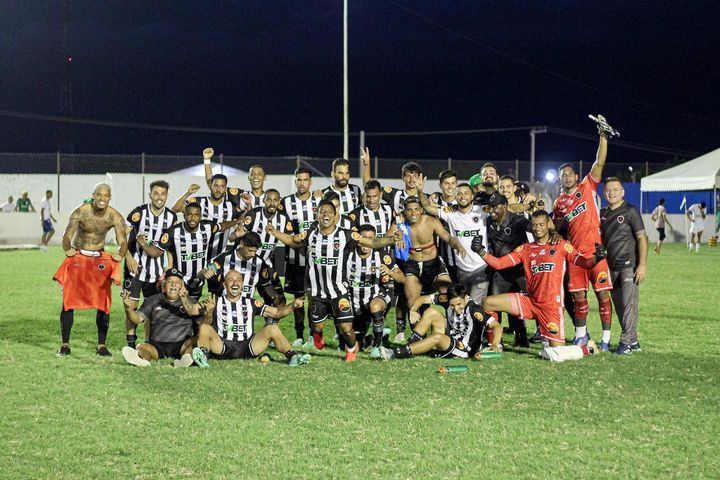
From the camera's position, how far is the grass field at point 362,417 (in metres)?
5.44

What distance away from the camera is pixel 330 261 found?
391 inches

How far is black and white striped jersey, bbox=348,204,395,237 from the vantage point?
1052cm

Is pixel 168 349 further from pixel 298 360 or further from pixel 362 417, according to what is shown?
pixel 362 417

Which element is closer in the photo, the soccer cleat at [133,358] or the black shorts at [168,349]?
the soccer cleat at [133,358]

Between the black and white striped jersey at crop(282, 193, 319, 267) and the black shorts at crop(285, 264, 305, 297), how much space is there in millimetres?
62

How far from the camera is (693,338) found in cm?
1097

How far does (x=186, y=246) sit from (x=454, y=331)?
3.21 metres

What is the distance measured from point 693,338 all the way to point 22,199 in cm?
2403

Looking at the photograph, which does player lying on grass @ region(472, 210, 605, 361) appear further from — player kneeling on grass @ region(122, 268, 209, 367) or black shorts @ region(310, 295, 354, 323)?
player kneeling on grass @ region(122, 268, 209, 367)

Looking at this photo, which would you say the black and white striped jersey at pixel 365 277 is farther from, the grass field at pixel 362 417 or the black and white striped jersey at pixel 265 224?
the black and white striped jersey at pixel 265 224

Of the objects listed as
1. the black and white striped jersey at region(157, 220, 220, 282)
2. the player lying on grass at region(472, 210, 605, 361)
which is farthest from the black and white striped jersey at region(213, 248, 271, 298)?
the player lying on grass at region(472, 210, 605, 361)

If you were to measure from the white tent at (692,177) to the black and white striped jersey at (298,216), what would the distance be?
799 inches

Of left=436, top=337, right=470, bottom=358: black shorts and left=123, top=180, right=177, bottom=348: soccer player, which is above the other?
left=123, top=180, right=177, bottom=348: soccer player

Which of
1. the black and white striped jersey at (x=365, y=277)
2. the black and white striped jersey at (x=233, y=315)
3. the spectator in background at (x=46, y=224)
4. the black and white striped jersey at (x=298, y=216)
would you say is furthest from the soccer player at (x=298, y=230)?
the spectator in background at (x=46, y=224)
